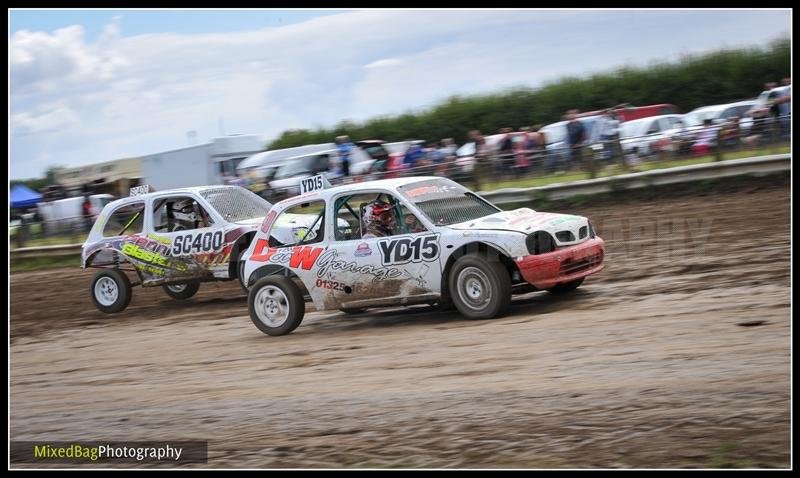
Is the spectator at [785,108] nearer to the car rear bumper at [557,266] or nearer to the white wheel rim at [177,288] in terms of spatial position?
the car rear bumper at [557,266]

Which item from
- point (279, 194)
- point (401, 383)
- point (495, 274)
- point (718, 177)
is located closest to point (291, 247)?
point (495, 274)

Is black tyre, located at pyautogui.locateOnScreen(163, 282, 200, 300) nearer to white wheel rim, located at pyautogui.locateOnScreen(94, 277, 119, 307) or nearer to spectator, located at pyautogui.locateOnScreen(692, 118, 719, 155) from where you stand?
white wheel rim, located at pyautogui.locateOnScreen(94, 277, 119, 307)

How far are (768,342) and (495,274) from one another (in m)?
2.74

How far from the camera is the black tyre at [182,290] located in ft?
46.6

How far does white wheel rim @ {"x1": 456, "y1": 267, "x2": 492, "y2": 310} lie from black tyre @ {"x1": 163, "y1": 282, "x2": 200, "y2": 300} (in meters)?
6.12

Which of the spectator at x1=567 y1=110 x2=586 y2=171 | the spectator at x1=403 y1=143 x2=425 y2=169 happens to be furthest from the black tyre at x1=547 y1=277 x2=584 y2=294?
the spectator at x1=403 y1=143 x2=425 y2=169

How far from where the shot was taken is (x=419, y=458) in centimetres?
553

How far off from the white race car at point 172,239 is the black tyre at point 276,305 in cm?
209

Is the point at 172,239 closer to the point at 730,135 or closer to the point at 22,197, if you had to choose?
the point at 730,135

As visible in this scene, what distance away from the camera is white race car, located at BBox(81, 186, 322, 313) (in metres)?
12.6

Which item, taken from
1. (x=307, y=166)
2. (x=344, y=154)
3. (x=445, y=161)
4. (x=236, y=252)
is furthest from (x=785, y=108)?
(x=307, y=166)

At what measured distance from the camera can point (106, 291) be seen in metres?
13.9

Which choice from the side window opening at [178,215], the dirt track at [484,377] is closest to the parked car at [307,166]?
the side window opening at [178,215]

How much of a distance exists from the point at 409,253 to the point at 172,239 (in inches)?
191
